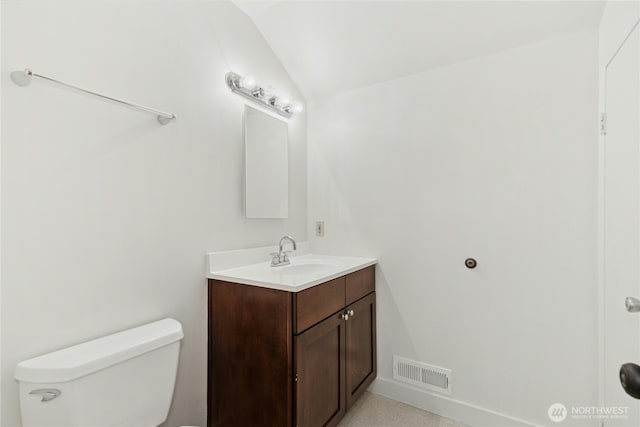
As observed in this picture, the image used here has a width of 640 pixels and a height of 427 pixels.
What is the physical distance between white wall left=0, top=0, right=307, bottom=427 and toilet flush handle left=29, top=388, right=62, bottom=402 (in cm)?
13

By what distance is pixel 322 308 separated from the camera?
155 cm

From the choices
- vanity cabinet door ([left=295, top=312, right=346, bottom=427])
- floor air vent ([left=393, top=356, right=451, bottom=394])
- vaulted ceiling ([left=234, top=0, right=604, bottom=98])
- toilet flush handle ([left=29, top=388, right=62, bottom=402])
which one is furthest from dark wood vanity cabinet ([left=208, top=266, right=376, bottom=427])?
vaulted ceiling ([left=234, top=0, right=604, bottom=98])

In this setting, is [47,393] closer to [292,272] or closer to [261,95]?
[292,272]

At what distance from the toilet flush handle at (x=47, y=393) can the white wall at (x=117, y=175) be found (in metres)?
0.13

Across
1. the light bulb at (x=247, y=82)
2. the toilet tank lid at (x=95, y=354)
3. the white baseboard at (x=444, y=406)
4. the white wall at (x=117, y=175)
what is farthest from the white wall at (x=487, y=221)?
the toilet tank lid at (x=95, y=354)

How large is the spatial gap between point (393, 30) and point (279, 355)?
1864mm

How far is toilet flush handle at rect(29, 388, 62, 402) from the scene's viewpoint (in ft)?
3.18

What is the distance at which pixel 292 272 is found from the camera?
191cm

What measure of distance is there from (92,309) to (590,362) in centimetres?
227

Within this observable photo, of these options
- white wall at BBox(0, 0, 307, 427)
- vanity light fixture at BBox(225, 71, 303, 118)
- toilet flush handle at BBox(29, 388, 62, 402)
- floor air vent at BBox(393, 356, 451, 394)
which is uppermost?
vanity light fixture at BBox(225, 71, 303, 118)

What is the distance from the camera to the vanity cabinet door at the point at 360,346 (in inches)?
70.6

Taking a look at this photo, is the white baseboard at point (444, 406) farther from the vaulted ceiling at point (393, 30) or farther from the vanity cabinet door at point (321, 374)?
the vaulted ceiling at point (393, 30)

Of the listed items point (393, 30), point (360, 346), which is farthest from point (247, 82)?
point (360, 346)

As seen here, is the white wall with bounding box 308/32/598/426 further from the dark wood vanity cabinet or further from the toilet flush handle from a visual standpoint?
the toilet flush handle
